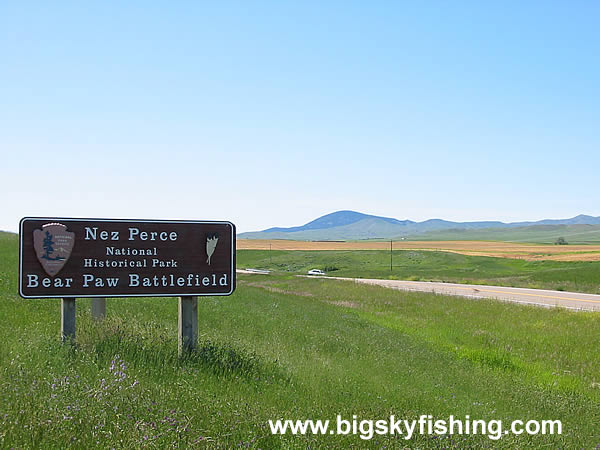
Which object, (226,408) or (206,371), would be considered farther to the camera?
(206,371)

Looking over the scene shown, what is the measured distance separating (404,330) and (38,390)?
14.2 meters

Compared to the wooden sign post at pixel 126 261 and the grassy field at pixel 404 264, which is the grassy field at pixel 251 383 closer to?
the wooden sign post at pixel 126 261

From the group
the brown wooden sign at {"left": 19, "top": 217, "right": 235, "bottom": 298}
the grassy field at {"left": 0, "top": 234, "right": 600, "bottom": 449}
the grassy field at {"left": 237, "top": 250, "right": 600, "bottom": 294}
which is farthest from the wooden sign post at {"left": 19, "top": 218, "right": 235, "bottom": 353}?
the grassy field at {"left": 237, "top": 250, "right": 600, "bottom": 294}

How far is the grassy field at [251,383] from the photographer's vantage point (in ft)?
16.3

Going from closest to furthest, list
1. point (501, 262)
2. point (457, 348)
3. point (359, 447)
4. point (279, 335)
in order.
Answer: point (359, 447) → point (279, 335) → point (457, 348) → point (501, 262)

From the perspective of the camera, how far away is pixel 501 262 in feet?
308

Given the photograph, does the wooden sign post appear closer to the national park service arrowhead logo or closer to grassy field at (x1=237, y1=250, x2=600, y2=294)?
the national park service arrowhead logo

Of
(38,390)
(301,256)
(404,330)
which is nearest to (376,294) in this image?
(404,330)

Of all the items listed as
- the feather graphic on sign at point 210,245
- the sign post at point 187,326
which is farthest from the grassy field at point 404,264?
the sign post at point 187,326

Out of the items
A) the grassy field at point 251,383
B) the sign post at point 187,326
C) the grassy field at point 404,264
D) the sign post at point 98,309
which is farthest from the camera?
the grassy field at point 404,264

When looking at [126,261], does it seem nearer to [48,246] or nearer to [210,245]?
[48,246]

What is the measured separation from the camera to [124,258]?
8500 millimetres

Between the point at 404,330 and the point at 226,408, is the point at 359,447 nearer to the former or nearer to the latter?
the point at 226,408

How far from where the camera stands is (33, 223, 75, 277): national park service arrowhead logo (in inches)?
316
